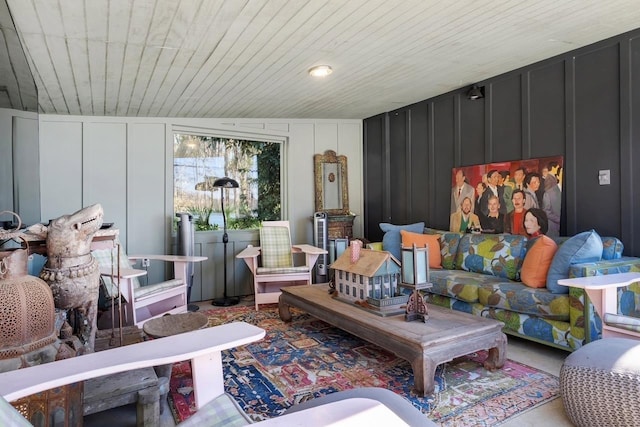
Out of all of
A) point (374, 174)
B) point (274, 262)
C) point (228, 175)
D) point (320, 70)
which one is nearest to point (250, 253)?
point (274, 262)

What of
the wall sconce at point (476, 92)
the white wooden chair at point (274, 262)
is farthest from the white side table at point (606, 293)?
the white wooden chair at point (274, 262)

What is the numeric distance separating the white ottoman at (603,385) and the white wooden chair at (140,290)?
9.21 ft

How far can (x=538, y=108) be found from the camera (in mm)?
3531

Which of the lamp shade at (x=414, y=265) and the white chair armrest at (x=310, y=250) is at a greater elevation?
the lamp shade at (x=414, y=265)

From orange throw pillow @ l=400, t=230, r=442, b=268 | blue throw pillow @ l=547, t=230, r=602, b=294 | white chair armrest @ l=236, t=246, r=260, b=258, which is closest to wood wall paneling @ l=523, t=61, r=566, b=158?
blue throw pillow @ l=547, t=230, r=602, b=294

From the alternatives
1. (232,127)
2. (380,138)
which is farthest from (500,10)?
(232,127)

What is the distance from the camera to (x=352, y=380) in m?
2.43

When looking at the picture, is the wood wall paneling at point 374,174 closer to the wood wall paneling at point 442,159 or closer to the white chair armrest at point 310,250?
the wood wall paneling at point 442,159

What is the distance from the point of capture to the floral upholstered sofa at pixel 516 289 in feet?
8.38

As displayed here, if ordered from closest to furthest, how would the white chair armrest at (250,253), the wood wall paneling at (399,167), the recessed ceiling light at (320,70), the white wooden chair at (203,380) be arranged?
the white wooden chair at (203,380), the recessed ceiling light at (320,70), the white chair armrest at (250,253), the wood wall paneling at (399,167)

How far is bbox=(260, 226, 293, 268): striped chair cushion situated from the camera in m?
4.63

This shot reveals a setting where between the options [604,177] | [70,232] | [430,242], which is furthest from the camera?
[430,242]

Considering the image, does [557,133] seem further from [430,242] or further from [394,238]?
[394,238]

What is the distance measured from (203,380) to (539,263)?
2.70 metres
